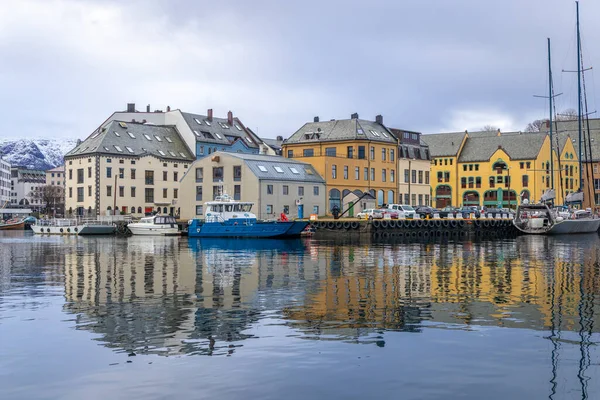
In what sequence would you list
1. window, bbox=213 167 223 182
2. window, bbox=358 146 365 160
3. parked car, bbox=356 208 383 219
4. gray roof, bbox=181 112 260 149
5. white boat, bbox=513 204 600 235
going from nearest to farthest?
white boat, bbox=513 204 600 235 → parked car, bbox=356 208 383 219 → window, bbox=213 167 223 182 → window, bbox=358 146 365 160 → gray roof, bbox=181 112 260 149

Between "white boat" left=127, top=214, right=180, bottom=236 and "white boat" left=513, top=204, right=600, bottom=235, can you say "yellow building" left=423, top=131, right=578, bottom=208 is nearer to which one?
"white boat" left=513, top=204, right=600, bottom=235

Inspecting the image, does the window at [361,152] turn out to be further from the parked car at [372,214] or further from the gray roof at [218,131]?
the gray roof at [218,131]

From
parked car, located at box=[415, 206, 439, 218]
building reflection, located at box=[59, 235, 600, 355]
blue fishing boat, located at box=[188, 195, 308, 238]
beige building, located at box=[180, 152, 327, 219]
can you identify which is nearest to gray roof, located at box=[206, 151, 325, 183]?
beige building, located at box=[180, 152, 327, 219]

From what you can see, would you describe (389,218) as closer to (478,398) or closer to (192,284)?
(192,284)

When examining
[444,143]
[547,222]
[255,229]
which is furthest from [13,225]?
[547,222]

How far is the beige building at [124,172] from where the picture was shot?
9512 centimetres

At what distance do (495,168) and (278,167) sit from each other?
51312mm

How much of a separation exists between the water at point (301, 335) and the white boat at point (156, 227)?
44.7 m

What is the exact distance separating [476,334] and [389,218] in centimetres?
5900

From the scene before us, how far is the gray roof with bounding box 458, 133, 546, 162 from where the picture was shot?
118250mm

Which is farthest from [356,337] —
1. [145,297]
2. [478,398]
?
[145,297]

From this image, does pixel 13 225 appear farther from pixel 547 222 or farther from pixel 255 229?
pixel 547 222

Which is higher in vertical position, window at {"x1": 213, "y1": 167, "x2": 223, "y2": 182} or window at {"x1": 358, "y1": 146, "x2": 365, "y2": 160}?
window at {"x1": 358, "y1": 146, "x2": 365, "y2": 160}

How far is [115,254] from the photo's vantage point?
45031mm
